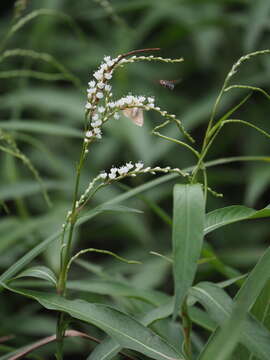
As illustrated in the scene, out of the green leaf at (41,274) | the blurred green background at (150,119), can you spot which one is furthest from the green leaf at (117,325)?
the blurred green background at (150,119)

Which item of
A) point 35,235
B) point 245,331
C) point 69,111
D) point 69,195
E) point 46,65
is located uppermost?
point 46,65

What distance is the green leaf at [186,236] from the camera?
1.73 ft

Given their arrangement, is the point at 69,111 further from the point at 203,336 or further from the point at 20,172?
the point at 203,336

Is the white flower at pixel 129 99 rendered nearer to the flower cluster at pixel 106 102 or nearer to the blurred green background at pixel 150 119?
the flower cluster at pixel 106 102

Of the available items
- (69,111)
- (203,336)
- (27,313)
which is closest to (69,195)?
(69,111)

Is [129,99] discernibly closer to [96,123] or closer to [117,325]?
[96,123]

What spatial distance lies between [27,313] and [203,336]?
42 centimetres

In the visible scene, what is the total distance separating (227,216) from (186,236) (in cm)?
11

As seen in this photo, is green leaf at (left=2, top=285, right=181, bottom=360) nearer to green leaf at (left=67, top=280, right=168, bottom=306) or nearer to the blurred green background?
green leaf at (left=67, top=280, right=168, bottom=306)

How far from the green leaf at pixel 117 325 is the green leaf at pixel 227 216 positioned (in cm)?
11

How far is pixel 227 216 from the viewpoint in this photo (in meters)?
0.64

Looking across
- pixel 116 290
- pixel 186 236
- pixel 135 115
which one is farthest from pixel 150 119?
pixel 186 236

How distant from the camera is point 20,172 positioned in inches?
78.8

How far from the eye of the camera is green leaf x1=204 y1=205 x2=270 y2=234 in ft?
2.05
